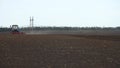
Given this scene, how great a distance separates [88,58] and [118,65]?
1883 mm

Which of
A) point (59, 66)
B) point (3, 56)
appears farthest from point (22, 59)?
point (59, 66)

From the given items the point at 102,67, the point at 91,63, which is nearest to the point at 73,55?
the point at 91,63

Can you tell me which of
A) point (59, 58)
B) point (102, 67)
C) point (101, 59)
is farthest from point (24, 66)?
point (101, 59)

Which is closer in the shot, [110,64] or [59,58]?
[110,64]

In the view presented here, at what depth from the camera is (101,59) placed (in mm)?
12453

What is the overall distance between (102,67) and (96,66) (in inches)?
10.7

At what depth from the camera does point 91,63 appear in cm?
1136

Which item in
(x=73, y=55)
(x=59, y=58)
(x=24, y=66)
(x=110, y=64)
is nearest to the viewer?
(x=24, y=66)

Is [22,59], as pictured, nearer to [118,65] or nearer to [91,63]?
[91,63]

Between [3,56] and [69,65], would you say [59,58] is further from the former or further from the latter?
[3,56]

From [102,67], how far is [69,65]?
140 centimetres

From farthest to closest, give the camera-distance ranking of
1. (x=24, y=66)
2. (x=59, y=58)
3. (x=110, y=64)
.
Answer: (x=59, y=58) → (x=110, y=64) → (x=24, y=66)

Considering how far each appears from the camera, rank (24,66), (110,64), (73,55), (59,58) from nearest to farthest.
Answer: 1. (24,66)
2. (110,64)
3. (59,58)
4. (73,55)

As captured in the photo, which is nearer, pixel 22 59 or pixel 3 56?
pixel 22 59
